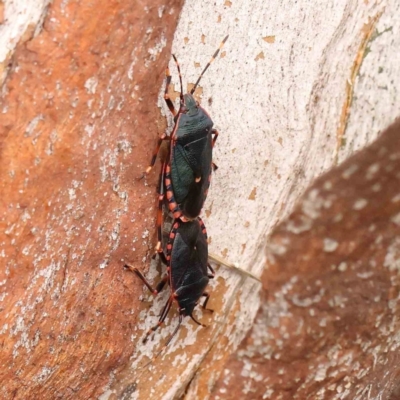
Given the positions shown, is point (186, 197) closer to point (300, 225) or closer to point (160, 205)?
point (160, 205)

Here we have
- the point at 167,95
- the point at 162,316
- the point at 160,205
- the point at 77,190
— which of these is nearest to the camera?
the point at 77,190

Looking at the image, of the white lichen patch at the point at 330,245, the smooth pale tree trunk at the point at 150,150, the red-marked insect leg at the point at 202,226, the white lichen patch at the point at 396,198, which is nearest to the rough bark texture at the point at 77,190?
the smooth pale tree trunk at the point at 150,150

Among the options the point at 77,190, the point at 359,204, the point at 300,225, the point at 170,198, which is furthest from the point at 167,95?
the point at 359,204

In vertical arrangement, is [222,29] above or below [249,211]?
above

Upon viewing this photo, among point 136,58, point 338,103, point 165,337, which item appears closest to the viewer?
point 136,58

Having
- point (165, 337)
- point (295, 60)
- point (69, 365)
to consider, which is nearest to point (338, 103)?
point (295, 60)

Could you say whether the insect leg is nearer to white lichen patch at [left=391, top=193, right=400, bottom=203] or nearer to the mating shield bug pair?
the mating shield bug pair

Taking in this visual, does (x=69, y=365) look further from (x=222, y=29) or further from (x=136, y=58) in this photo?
(x=222, y=29)
